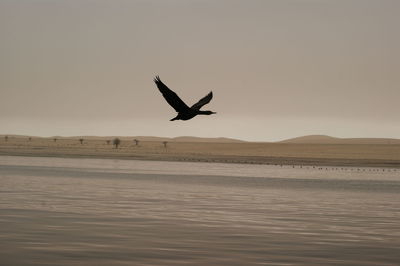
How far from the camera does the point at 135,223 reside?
2131cm

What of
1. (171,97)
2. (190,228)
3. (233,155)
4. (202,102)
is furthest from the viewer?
(233,155)

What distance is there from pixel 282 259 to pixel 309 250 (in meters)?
1.52

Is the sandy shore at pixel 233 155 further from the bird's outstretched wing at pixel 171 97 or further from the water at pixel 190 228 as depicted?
the bird's outstretched wing at pixel 171 97

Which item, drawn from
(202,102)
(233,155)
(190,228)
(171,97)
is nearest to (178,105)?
(171,97)

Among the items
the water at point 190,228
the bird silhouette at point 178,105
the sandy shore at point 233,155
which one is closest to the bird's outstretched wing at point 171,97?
the bird silhouette at point 178,105

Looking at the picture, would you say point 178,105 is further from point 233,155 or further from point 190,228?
point 233,155

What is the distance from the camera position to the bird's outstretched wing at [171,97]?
17.5 m

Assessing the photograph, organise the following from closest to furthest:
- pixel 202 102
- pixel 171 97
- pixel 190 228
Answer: pixel 171 97, pixel 202 102, pixel 190 228

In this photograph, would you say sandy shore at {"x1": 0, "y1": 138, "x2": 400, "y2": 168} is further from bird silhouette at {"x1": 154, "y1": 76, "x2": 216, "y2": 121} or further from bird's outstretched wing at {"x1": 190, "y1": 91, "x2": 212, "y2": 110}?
bird silhouette at {"x1": 154, "y1": 76, "x2": 216, "y2": 121}

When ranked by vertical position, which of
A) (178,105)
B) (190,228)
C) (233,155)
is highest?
(233,155)

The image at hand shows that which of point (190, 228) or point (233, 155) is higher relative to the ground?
point (233, 155)

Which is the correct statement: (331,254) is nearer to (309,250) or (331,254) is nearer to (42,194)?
(309,250)

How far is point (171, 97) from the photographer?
17.7m

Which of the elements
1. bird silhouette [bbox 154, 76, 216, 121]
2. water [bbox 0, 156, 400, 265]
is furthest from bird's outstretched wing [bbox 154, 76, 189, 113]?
water [bbox 0, 156, 400, 265]
